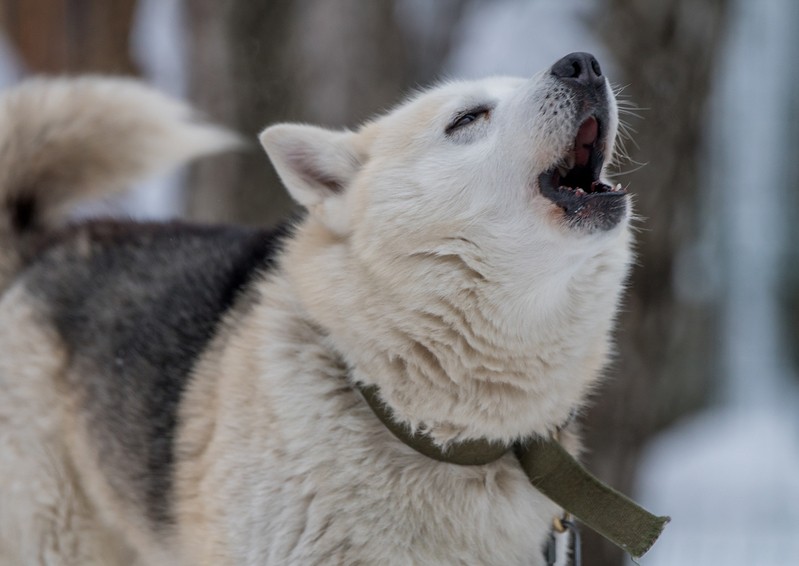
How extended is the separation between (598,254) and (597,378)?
453 mm

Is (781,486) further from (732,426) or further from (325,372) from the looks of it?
(325,372)

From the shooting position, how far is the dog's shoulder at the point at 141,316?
3.41m

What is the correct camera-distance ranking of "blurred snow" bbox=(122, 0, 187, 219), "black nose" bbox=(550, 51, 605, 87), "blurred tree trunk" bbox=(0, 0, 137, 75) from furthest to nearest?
"blurred tree trunk" bbox=(0, 0, 137, 75)
"blurred snow" bbox=(122, 0, 187, 219)
"black nose" bbox=(550, 51, 605, 87)

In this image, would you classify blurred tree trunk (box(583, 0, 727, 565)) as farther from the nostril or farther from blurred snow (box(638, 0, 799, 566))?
blurred snow (box(638, 0, 799, 566))

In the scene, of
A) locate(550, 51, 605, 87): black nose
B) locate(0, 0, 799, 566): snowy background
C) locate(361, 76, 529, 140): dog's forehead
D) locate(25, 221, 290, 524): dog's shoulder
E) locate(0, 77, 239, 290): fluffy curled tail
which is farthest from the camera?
locate(0, 0, 799, 566): snowy background

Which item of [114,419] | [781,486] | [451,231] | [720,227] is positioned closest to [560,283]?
[451,231]

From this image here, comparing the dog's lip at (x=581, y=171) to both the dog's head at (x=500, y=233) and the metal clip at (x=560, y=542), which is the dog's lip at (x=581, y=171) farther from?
the metal clip at (x=560, y=542)

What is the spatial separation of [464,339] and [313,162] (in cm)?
88

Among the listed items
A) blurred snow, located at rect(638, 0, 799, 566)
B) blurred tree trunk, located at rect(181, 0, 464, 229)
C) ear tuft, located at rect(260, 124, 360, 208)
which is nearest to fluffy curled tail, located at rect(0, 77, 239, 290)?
ear tuft, located at rect(260, 124, 360, 208)

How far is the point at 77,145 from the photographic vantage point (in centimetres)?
418

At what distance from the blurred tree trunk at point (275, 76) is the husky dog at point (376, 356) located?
263 centimetres

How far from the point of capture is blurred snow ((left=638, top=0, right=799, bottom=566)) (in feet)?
26.1

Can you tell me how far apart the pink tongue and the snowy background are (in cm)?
405

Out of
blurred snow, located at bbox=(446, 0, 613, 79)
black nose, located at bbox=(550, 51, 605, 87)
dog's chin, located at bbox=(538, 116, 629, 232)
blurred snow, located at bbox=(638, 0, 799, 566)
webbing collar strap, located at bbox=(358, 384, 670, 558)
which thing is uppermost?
black nose, located at bbox=(550, 51, 605, 87)
